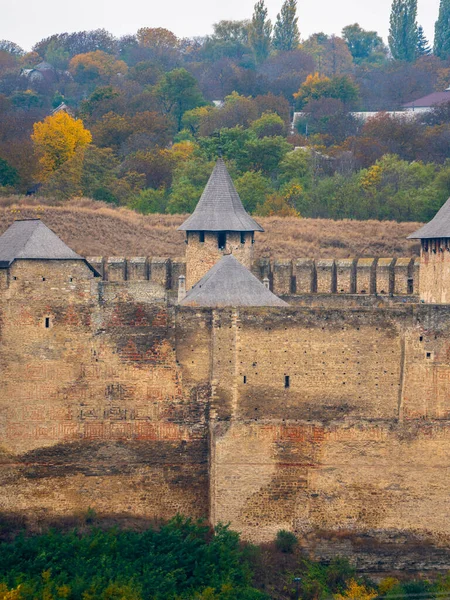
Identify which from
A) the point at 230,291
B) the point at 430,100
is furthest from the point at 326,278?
the point at 430,100

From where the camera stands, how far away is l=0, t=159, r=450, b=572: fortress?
103 feet

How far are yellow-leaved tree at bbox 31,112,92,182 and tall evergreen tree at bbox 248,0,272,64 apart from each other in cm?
4133

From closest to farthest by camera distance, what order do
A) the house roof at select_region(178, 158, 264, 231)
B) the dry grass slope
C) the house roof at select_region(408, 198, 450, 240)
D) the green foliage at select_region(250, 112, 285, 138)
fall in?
the house roof at select_region(408, 198, 450, 240)
the house roof at select_region(178, 158, 264, 231)
the dry grass slope
the green foliage at select_region(250, 112, 285, 138)

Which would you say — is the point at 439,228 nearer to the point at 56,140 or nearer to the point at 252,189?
the point at 252,189

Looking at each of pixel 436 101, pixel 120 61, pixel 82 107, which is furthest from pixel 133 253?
pixel 120 61

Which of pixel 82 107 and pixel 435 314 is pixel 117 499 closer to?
pixel 435 314

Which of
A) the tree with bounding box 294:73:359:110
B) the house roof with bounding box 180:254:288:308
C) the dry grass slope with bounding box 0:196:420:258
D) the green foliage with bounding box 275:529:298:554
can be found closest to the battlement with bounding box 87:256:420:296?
the dry grass slope with bounding box 0:196:420:258

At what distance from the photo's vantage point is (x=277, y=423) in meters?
31.5

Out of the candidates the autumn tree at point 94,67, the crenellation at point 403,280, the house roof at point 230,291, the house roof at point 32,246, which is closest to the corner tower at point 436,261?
the crenellation at point 403,280

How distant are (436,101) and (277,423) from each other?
58.0 metres

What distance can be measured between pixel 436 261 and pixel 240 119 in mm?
40179

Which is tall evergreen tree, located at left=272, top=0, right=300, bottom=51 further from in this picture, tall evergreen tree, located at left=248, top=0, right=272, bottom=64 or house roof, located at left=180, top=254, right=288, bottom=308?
house roof, located at left=180, top=254, right=288, bottom=308

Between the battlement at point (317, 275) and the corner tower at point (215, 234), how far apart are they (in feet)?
3.90

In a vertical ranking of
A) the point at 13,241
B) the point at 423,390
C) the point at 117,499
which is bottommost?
the point at 117,499
